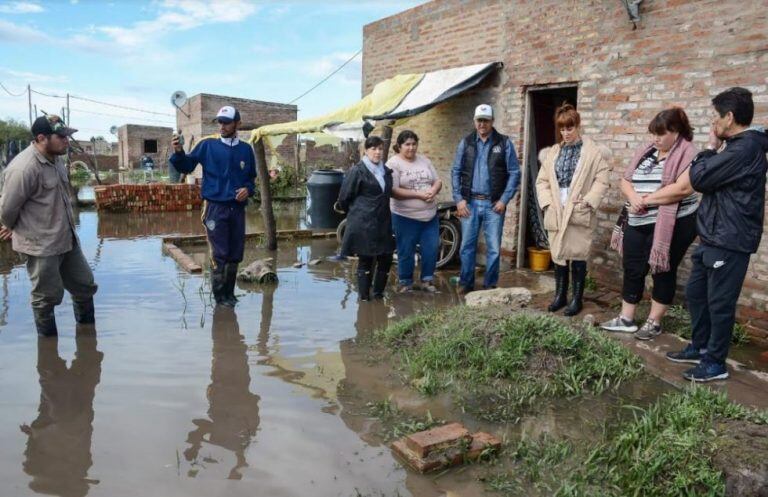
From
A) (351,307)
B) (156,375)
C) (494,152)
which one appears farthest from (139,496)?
(494,152)

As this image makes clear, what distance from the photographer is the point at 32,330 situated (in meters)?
5.26

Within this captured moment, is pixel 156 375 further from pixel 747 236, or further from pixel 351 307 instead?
pixel 747 236

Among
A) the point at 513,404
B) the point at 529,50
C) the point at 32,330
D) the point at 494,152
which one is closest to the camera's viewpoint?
the point at 513,404

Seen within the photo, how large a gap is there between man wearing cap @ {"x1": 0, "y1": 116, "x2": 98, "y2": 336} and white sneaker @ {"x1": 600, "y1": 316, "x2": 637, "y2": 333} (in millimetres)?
4487

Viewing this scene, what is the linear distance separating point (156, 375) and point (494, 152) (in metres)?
3.97

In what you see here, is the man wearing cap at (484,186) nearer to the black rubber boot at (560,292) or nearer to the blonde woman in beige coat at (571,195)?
the blonde woman in beige coat at (571,195)

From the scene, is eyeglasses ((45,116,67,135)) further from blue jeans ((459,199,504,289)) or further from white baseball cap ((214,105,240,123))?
blue jeans ((459,199,504,289))

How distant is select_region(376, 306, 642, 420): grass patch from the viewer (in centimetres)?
382

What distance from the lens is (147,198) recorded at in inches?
627

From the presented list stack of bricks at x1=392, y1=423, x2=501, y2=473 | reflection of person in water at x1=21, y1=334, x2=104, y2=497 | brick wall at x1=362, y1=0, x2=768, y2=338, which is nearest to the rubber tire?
brick wall at x1=362, y1=0, x2=768, y2=338

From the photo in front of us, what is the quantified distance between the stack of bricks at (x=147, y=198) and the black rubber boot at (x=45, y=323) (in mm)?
11213

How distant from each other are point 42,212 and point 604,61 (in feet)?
18.3

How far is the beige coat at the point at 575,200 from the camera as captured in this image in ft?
17.3

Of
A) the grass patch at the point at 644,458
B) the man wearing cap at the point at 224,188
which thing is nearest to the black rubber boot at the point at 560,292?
the grass patch at the point at 644,458
